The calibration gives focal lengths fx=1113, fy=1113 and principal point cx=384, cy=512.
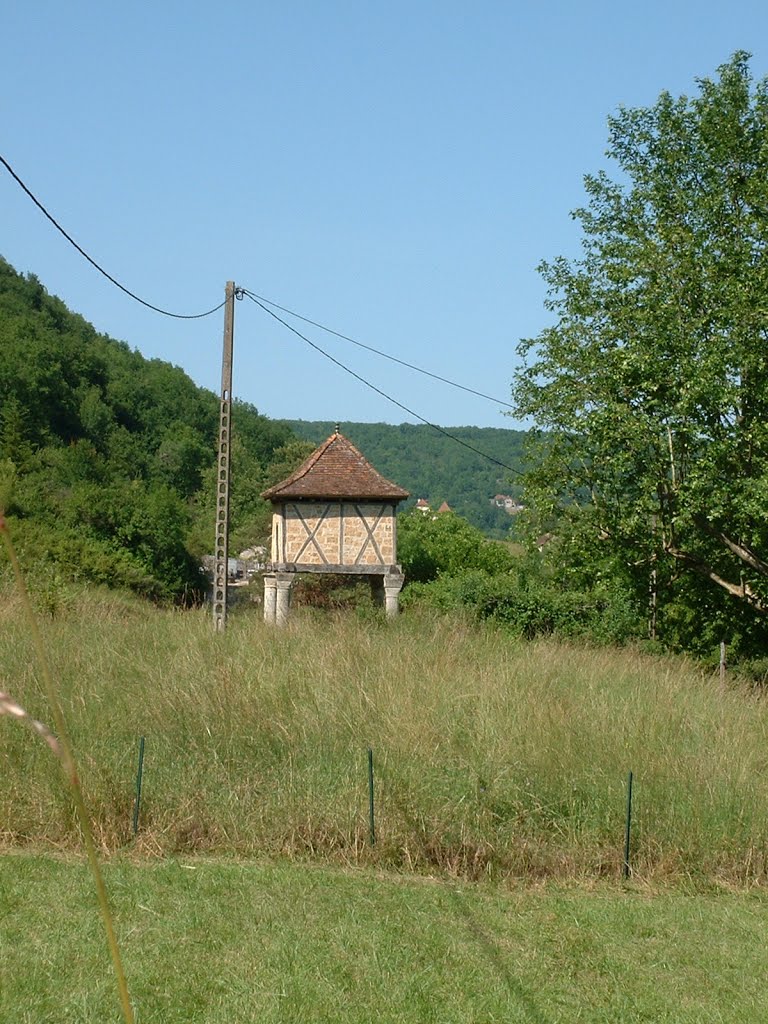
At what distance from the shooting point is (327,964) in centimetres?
657

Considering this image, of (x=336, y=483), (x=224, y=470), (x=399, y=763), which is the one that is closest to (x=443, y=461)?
(x=336, y=483)

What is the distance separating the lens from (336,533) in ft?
100

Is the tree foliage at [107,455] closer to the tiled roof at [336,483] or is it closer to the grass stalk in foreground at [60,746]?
the tiled roof at [336,483]

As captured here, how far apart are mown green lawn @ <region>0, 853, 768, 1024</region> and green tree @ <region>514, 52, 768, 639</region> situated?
1160cm

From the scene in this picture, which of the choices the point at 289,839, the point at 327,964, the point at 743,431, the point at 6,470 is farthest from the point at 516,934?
the point at 6,470

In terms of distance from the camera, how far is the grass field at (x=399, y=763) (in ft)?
29.4

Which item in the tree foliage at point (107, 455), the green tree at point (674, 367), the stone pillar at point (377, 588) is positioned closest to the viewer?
the green tree at point (674, 367)

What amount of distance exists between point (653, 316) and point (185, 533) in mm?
40177

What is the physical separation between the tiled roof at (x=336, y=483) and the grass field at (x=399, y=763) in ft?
59.7

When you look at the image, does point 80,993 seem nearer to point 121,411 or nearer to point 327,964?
point 327,964

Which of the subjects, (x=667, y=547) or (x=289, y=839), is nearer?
(x=289, y=839)

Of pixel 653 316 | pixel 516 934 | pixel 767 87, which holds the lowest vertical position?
pixel 516 934

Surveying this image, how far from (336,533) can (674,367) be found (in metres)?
12.9

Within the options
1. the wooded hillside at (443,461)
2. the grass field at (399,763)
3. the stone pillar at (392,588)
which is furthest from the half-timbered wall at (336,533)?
the wooded hillside at (443,461)
